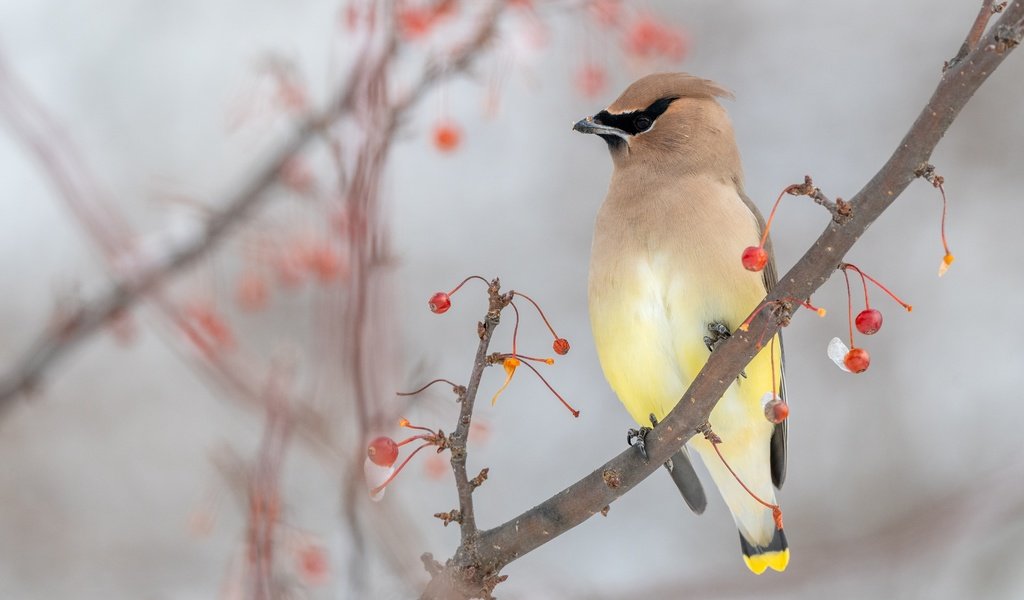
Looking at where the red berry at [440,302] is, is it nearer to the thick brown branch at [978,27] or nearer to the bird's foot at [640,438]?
the bird's foot at [640,438]

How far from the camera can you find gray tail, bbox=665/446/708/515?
3.74 m

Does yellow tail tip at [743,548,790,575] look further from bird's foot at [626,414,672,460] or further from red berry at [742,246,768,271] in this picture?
red berry at [742,246,768,271]

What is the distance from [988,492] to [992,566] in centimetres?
231

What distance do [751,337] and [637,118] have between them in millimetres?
1554

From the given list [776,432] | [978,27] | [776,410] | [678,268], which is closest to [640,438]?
[776,410]

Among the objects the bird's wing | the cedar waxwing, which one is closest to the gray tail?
the cedar waxwing

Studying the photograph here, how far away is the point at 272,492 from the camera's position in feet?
6.43

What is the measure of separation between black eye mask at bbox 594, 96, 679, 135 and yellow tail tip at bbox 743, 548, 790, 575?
155cm

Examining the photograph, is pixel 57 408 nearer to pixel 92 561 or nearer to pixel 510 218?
pixel 92 561

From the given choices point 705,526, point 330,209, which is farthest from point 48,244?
point 330,209

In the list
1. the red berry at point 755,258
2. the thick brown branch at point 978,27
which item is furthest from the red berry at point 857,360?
the thick brown branch at point 978,27

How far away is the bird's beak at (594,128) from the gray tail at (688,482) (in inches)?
40.6

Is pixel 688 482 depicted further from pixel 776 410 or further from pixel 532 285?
pixel 532 285

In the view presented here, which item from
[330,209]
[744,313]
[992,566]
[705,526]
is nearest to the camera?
[330,209]
